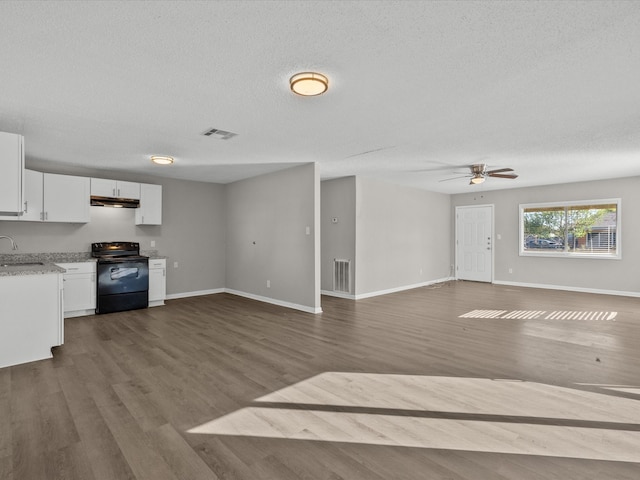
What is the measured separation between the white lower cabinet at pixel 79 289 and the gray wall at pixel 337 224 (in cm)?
424

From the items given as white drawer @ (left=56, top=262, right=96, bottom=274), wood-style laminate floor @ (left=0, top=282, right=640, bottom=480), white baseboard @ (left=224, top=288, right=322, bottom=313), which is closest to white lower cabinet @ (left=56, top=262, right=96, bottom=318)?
white drawer @ (left=56, top=262, right=96, bottom=274)

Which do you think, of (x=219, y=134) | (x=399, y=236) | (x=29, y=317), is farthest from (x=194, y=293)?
(x=399, y=236)

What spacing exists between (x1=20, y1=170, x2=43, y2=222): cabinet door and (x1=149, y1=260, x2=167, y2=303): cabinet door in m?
1.77

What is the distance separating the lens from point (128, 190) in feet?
19.6

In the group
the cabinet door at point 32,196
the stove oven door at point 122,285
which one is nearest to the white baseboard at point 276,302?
the stove oven door at point 122,285

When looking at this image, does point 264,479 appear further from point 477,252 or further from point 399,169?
point 477,252

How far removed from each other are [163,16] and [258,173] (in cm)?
465

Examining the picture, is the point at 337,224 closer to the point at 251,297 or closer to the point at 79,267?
the point at 251,297

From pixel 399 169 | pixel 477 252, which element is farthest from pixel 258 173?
pixel 477 252

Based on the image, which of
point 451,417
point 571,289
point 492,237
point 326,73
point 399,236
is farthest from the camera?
point 492,237

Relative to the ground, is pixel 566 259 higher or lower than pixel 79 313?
higher

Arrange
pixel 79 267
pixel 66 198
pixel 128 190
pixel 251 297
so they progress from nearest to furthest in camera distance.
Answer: pixel 79 267, pixel 66 198, pixel 128 190, pixel 251 297

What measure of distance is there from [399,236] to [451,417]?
573 cm

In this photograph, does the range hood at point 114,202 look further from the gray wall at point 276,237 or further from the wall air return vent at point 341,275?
the wall air return vent at point 341,275
